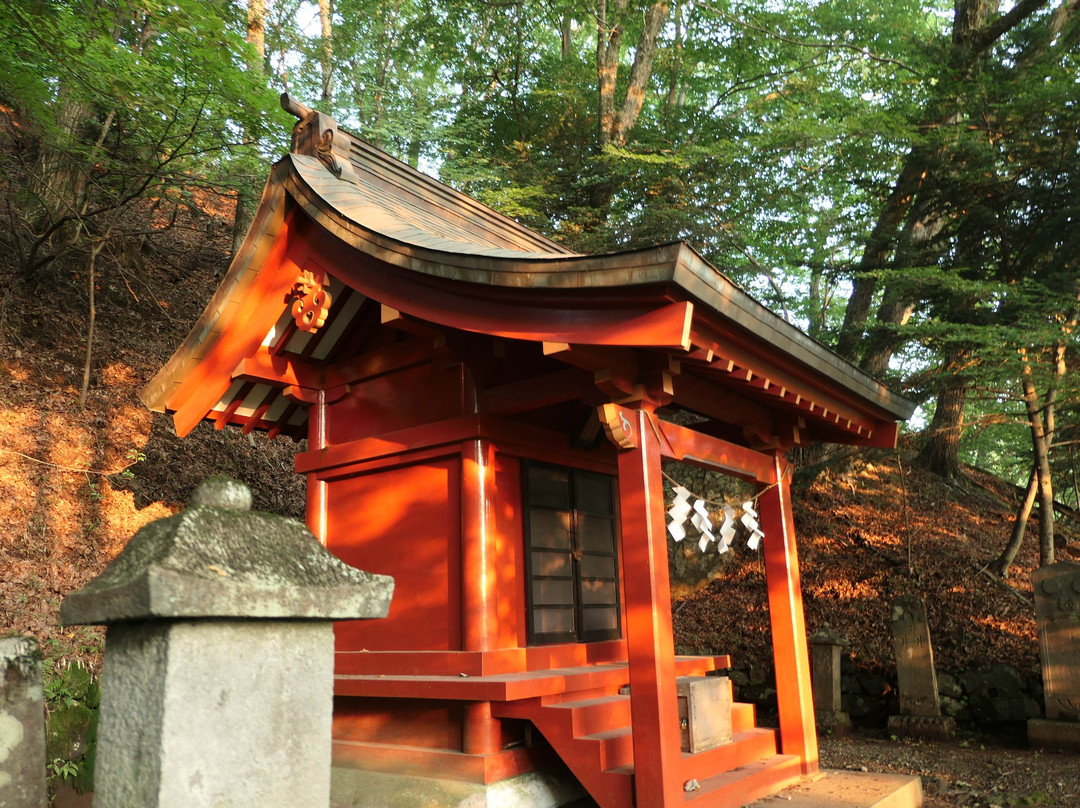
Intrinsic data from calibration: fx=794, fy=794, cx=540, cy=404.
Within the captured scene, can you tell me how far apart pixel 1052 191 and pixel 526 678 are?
8.80m

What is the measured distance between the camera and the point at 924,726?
862 cm

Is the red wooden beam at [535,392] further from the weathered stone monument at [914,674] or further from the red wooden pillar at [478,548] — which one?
the weathered stone monument at [914,674]

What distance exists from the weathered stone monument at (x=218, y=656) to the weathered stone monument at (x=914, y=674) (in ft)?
26.9

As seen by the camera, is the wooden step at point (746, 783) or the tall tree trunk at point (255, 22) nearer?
the wooden step at point (746, 783)

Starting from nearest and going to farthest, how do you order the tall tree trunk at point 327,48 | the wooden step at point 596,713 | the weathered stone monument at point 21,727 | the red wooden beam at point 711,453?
1. the weathered stone monument at point 21,727
2. the wooden step at point 596,713
3. the red wooden beam at point 711,453
4. the tall tree trunk at point 327,48

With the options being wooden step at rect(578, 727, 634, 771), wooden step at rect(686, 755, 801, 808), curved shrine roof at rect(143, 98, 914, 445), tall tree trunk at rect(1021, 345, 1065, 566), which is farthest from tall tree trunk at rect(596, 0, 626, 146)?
wooden step at rect(578, 727, 634, 771)

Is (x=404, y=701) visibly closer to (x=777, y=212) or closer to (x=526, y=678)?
(x=526, y=678)

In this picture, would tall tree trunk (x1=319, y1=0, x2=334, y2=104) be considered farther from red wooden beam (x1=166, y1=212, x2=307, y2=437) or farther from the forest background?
red wooden beam (x1=166, y1=212, x2=307, y2=437)

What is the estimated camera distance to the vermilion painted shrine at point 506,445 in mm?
4250

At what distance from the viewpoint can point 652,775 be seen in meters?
4.14

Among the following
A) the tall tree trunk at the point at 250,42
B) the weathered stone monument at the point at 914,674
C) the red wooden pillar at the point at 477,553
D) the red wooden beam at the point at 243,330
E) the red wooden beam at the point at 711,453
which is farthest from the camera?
the tall tree trunk at the point at 250,42

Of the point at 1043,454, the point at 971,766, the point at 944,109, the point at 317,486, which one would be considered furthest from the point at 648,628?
the point at 944,109

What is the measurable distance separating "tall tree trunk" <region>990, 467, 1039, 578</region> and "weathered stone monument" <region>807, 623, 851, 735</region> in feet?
9.29

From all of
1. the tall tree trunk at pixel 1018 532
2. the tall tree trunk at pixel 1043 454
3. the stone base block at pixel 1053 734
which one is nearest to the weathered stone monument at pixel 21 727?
the stone base block at pixel 1053 734
